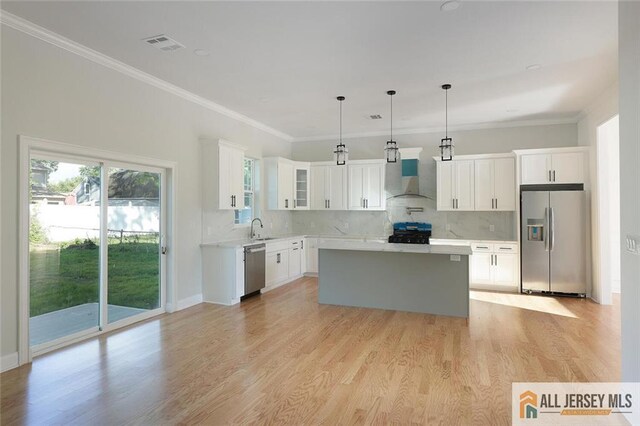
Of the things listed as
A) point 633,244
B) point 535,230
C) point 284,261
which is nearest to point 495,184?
point 535,230

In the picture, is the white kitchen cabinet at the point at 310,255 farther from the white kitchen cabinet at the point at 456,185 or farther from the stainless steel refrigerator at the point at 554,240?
the stainless steel refrigerator at the point at 554,240

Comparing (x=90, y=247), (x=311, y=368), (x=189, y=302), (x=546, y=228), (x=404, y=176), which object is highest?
(x=404, y=176)

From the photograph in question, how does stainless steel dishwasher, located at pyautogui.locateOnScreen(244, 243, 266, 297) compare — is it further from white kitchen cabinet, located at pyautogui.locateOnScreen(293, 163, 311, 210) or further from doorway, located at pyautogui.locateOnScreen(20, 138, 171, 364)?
white kitchen cabinet, located at pyautogui.locateOnScreen(293, 163, 311, 210)

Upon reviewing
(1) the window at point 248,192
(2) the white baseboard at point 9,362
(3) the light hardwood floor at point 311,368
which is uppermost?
(1) the window at point 248,192

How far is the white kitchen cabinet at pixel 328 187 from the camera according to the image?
7.79m

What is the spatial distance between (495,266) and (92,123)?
6.33 m

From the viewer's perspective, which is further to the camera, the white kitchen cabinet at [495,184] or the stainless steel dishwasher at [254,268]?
the white kitchen cabinet at [495,184]

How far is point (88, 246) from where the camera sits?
4.07 metres

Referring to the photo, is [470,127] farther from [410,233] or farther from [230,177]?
[230,177]

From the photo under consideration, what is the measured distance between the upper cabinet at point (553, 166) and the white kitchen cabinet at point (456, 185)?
85 centimetres

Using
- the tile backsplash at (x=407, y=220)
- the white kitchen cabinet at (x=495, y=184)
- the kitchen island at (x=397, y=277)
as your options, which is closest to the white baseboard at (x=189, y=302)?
the kitchen island at (x=397, y=277)

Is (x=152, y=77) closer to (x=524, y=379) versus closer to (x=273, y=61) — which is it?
(x=273, y=61)

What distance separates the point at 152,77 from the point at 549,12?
431 centimetres

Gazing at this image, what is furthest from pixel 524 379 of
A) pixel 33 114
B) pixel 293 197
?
pixel 293 197
